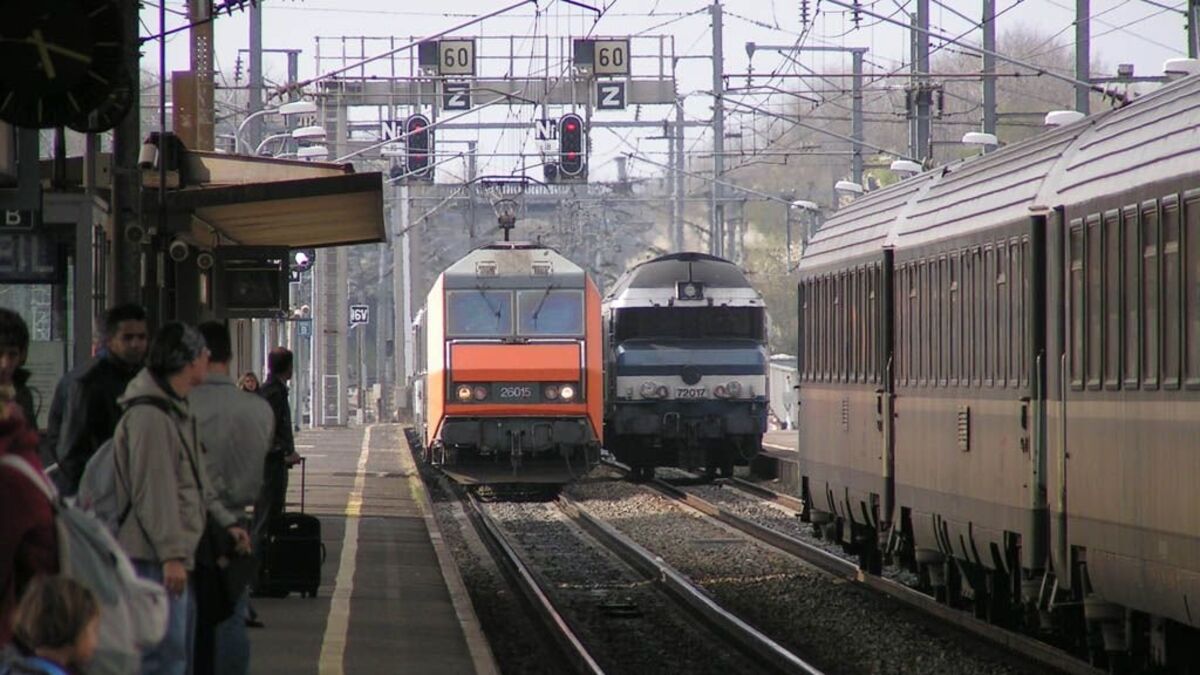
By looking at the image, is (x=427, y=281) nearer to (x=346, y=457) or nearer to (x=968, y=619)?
(x=346, y=457)

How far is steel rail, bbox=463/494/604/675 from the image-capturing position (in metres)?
14.9

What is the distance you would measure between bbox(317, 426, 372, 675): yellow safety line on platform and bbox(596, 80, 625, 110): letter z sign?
2360cm

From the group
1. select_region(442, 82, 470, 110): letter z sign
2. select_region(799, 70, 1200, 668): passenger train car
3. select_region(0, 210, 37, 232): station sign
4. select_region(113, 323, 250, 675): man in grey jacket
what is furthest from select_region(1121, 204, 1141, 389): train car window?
select_region(442, 82, 470, 110): letter z sign

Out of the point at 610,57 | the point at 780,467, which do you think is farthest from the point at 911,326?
the point at 610,57

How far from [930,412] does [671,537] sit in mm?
8875

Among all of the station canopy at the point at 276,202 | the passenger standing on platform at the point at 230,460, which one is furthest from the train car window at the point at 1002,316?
the passenger standing on platform at the point at 230,460

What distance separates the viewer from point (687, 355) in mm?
34281

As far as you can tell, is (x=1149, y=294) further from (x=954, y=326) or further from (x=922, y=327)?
(x=922, y=327)

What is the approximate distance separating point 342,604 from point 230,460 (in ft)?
23.4

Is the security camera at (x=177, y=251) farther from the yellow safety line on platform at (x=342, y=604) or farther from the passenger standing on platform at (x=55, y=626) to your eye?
the passenger standing on platform at (x=55, y=626)

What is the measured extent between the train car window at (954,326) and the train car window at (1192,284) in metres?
5.19

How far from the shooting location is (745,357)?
3441 cm

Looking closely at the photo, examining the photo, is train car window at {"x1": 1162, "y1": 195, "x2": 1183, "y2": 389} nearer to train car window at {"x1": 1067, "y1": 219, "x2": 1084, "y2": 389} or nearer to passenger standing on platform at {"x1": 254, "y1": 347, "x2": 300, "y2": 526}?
train car window at {"x1": 1067, "y1": 219, "x2": 1084, "y2": 389}

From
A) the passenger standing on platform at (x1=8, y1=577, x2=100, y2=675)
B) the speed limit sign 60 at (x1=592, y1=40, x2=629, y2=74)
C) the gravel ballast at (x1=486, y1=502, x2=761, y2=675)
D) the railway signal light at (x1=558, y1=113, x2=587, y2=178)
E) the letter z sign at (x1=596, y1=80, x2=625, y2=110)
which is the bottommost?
the gravel ballast at (x1=486, y1=502, x2=761, y2=675)
